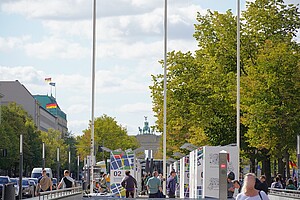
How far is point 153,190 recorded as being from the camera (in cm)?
3547

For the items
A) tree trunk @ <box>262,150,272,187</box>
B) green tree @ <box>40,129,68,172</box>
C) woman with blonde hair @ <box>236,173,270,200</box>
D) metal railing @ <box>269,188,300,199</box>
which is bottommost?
metal railing @ <box>269,188,300,199</box>

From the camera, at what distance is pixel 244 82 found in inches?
2282

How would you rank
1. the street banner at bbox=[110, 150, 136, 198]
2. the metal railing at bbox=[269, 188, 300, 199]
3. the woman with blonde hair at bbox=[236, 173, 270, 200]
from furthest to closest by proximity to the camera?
the street banner at bbox=[110, 150, 136, 198] < the metal railing at bbox=[269, 188, 300, 199] < the woman with blonde hair at bbox=[236, 173, 270, 200]

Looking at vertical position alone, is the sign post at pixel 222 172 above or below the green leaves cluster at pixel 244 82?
below

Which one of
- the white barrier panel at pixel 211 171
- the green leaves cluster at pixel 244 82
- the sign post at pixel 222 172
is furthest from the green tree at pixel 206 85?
the sign post at pixel 222 172

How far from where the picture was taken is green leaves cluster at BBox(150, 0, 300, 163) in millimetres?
55938

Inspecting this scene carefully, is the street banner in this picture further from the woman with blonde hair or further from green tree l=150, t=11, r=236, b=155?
the woman with blonde hair

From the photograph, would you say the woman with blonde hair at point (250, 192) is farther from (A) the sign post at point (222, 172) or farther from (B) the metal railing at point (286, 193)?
(B) the metal railing at point (286, 193)

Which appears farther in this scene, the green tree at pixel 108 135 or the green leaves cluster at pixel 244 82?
the green tree at pixel 108 135

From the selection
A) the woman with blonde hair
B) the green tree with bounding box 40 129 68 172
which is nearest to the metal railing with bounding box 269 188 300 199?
the woman with blonde hair

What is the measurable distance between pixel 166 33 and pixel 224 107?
19.2 m

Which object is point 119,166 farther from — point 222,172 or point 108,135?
point 108,135

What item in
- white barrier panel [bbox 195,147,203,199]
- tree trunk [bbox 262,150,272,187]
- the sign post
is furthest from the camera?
tree trunk [bbox 262,150,272,187]

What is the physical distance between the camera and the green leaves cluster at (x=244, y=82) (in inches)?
2202
